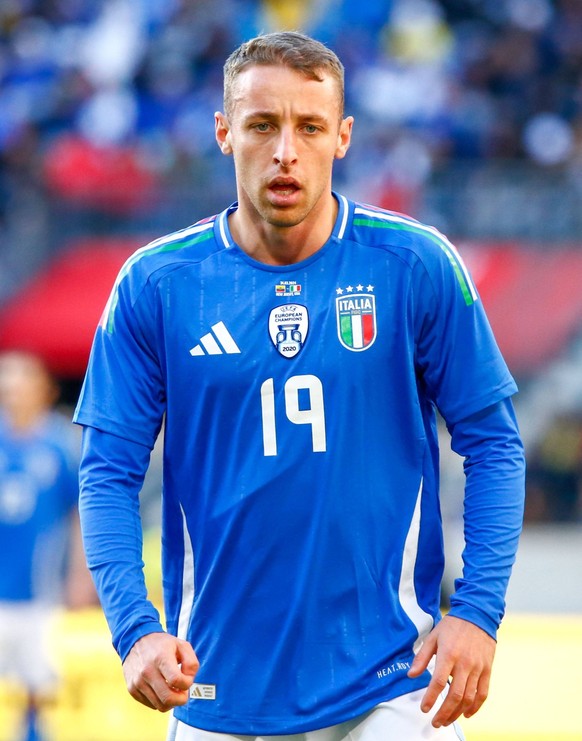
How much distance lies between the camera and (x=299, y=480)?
2969 millimetres

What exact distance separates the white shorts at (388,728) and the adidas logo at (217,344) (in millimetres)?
854

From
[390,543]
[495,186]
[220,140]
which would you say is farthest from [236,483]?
[495,186]

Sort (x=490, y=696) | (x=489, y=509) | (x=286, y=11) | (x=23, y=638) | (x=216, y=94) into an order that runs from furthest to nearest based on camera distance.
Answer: (x=286, y=11)
(x=216, y=94)
(x=23, y=638)
(x=490, y=696)
(x=489, y=509)

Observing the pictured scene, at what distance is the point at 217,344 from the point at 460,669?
0.89 m

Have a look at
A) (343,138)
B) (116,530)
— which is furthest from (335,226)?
(116,530)

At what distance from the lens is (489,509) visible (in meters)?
2.94

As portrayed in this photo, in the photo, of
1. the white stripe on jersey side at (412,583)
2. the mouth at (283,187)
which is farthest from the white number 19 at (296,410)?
the mouth at (283,187)

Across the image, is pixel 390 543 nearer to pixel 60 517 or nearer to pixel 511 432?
pixel 511 432

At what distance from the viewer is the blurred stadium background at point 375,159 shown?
11586 mm

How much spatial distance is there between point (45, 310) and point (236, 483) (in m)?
9.66

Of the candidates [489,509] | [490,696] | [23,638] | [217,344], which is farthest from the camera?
[23,638]

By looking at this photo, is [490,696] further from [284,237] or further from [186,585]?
[284,237]

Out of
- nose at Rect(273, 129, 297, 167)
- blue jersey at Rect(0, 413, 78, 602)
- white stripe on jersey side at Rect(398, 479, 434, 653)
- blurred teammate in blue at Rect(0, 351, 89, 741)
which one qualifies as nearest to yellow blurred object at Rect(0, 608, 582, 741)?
blurred teammate in blue at Rect(0, 351, 89, 741)

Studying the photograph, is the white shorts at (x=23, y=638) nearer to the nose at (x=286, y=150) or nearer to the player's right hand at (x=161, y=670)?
the player's right hand at (x=161, y=670)
